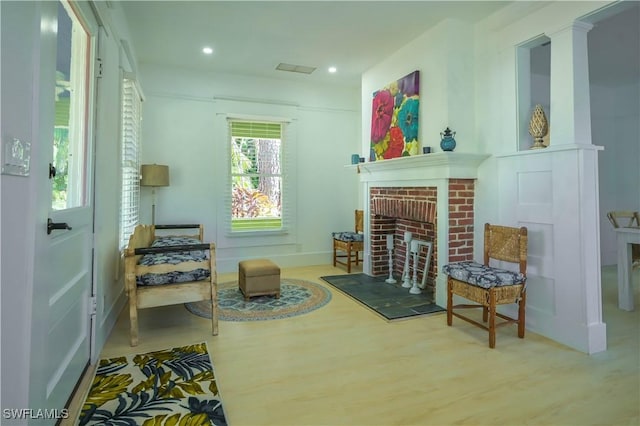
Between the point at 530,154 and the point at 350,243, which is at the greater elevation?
the point at 530,154

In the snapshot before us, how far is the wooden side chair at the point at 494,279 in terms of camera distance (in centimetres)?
256

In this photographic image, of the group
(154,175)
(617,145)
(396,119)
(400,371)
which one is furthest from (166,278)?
(617,145)

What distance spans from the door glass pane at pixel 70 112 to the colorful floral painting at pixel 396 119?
3003mm

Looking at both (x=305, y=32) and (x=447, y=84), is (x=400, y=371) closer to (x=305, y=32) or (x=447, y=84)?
(x=447, y=84)

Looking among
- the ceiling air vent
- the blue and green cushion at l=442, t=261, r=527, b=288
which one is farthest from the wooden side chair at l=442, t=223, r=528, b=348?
the ceiling air vent

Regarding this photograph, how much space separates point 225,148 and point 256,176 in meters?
0.61

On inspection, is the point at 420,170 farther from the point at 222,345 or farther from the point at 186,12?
the point at 186,12

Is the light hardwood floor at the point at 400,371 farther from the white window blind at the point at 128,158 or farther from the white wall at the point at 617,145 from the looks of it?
the white wall at the point at 617,145

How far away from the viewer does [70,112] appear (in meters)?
1.89

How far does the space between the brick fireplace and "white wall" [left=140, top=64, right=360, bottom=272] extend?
1.05 meters

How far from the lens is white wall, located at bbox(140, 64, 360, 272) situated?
477 cm

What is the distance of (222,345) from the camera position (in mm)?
2578

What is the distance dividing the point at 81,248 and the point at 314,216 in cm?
376

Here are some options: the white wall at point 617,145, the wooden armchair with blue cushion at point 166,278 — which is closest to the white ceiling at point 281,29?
the wooden armchair with blue cushion at point 166,278
